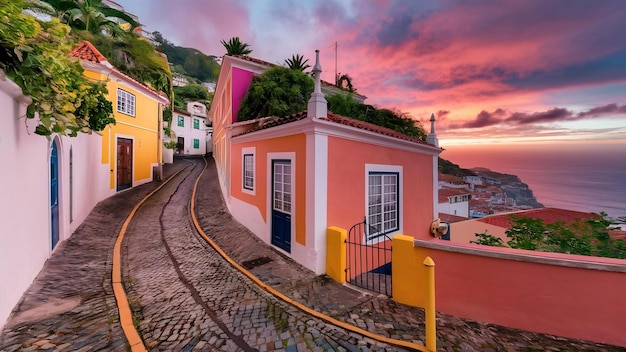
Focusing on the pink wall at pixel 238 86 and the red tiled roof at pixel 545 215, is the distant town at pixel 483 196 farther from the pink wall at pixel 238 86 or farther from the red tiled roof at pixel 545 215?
the pink wall at pixel 238 86

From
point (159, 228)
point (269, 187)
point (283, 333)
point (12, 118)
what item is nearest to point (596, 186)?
point (269, 187)

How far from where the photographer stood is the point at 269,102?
1298cm

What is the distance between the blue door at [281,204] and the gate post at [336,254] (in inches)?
56.1

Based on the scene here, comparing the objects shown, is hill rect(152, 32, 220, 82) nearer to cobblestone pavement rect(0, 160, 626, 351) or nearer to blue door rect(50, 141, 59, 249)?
blue door rect(50, 141, 59, 249)

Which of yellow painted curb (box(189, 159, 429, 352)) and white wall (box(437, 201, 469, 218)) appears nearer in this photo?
yellow painted curb (box(189, 159, 429, 352))

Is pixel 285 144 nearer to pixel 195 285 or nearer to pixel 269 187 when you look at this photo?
pixel 269 187

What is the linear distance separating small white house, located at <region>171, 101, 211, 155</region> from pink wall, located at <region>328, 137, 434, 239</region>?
34145 mm

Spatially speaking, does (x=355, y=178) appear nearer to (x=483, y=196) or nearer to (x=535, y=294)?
(x=535, y=294)

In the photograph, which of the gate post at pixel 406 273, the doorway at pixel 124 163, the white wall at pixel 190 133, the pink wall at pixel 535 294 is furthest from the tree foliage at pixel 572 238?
the white wall at pixel 190 133

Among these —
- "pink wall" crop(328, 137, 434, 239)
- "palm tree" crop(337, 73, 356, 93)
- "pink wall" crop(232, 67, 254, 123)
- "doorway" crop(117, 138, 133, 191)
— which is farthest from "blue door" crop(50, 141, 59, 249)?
"palm tree" crop(337, 73, 356, 93)

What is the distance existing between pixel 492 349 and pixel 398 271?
67.1 inches

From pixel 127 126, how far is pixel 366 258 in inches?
612

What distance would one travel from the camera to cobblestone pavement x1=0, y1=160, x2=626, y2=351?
3547 mm

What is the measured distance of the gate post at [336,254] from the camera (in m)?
5.69
